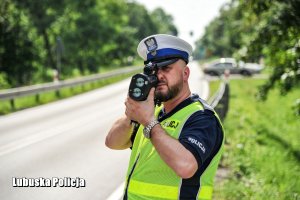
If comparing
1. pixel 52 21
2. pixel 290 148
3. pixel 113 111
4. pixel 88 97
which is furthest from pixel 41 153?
pixel 52 21

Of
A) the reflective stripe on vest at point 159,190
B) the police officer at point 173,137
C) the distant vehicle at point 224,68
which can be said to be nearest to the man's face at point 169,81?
the police officer at point 173,137

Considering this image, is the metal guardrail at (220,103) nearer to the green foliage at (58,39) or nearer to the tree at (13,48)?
the green foliage at (58,39)

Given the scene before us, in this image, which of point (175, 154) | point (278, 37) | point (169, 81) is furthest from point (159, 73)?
point (278, 37)

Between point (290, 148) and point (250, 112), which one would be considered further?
point (250, 112)

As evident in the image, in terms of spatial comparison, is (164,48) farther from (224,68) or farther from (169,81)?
(224,68)

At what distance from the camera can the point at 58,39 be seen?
80.7ft

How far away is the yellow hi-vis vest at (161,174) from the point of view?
2.68m

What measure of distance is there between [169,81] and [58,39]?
896 inches

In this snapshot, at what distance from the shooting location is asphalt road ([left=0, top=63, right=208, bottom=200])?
700 cm

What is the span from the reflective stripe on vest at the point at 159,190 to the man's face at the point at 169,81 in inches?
21.0

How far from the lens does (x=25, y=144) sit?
10.6m

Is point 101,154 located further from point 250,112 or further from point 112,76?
point 112,76

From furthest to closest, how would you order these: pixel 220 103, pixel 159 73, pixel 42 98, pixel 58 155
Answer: pixel 42 98, pixel 220 103, pixel 58 155, pixel 159 73

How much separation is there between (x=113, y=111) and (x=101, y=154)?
7405 millimetres
